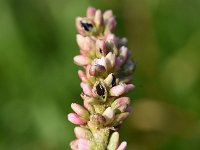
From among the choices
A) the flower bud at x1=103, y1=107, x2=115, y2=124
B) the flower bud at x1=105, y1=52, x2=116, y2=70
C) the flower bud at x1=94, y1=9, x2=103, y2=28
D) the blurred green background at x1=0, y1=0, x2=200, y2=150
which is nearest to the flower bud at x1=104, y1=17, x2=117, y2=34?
the flower bud at x1=94, y1=9, x2=103, y2=28

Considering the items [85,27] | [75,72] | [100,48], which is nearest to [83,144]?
[100,48]

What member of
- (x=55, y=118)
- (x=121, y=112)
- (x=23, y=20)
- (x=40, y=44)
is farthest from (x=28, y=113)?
(x=121, y=112)

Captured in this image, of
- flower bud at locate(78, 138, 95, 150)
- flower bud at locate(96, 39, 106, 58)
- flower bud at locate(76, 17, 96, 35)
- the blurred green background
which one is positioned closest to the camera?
flower bud at locate(78, 138, 95, 150)

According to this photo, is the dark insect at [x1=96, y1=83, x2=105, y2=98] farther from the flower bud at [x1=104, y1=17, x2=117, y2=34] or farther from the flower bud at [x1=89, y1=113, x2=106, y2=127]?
the flower bud at [x1=104, y1=17, x2=117, y2=34]

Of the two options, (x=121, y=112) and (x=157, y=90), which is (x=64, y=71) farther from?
(x=121, y=112)

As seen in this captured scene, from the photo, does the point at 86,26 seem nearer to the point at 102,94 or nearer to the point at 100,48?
the point at 100,48

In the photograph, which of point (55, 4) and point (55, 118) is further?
point (55, 4)

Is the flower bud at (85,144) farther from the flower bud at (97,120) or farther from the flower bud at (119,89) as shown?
the flower bud at (119,89)
